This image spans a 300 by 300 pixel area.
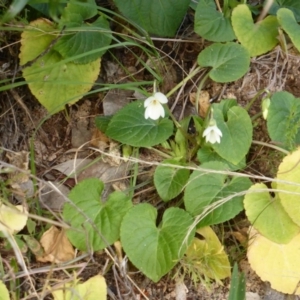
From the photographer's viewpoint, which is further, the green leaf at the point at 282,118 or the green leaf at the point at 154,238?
the green leaf at the point at 282,118

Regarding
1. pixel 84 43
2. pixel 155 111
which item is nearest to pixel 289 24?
pixel 155 111

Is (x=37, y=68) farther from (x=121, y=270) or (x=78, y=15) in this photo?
(x=121, y=270)

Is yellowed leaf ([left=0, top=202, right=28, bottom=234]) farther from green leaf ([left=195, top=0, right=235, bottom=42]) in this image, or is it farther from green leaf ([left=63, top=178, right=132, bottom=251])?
green leaf ([left=195, top=0, right=235, bottom=42])

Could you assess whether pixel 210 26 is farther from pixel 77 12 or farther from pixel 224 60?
pixel 77 12

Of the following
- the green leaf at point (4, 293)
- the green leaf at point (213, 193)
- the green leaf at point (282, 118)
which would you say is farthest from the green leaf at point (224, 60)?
the green leaf at point (4, 293)

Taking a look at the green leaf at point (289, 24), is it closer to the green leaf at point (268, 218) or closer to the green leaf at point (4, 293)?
the green leaf at point (268, 218)

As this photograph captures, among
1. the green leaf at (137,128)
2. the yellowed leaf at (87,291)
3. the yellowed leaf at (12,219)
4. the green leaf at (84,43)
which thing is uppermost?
the green leaf at (84,43)
